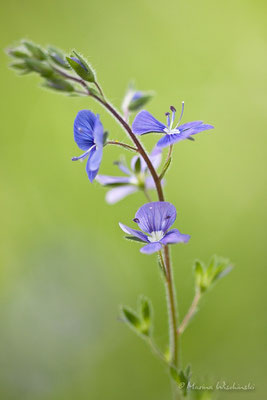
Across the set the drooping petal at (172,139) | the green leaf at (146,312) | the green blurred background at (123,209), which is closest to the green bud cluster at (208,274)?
the green leaf at (146,312)

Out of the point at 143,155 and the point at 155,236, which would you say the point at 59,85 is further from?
the point at 155,236

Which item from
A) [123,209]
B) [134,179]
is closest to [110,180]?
[134,179]

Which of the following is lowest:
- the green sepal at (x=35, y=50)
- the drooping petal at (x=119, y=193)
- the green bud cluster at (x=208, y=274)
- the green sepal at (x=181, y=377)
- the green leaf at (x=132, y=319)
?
the green sepal at (x=181, y=377)

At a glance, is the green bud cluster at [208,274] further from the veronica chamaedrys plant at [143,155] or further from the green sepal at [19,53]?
the green sepal at [19,53]

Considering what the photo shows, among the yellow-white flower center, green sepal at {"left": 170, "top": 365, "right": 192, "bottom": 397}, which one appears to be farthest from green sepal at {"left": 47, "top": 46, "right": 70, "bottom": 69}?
green sepal at {"left": 170, "top": 365, "right": 192, "bottom": 397}

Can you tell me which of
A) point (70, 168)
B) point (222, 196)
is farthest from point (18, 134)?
point (222, 196)

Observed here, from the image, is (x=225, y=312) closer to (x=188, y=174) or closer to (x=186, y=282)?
(x=186, y=282)

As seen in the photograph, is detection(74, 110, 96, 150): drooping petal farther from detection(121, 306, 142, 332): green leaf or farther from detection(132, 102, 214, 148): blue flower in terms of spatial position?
detection(121, 306, 142, 332): green leaf
